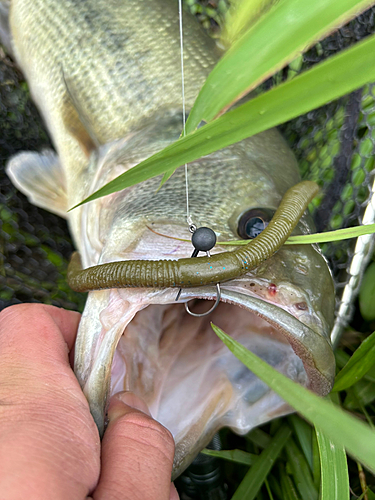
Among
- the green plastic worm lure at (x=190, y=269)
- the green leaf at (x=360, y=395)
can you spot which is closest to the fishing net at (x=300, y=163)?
the green leaf at (x=360, y=395)

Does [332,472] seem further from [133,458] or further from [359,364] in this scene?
[359,364]

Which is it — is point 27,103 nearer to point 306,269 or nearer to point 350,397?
point 306,269

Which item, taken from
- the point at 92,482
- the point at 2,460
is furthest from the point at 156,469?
the point at 2,460

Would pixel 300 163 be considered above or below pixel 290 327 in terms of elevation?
below

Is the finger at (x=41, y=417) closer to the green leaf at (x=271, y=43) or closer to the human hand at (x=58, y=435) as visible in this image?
the human hand at (x=58, y=435)

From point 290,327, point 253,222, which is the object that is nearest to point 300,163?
point 253,222

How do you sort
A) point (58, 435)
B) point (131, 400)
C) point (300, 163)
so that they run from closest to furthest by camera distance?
point (58, 435), point (131, 400), point (300, 163)
